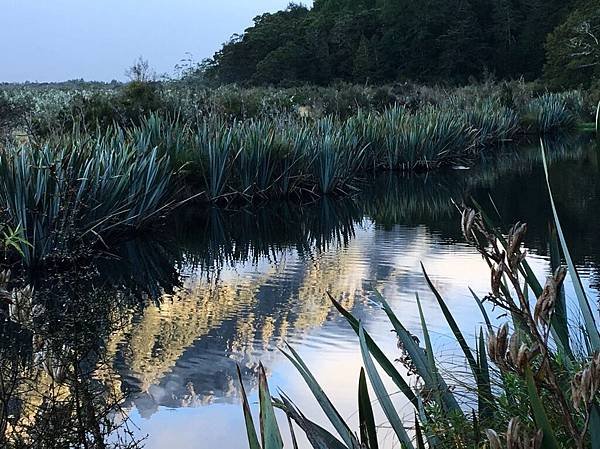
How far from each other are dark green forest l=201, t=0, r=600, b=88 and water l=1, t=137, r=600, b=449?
31.0m

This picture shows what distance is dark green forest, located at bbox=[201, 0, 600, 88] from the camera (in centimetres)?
3866

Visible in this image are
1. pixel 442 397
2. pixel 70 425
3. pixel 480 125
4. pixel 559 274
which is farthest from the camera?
pixel 480 125

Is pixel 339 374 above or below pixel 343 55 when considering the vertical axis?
below

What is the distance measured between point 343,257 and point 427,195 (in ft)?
10.2

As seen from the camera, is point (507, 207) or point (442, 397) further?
point (507, 207)

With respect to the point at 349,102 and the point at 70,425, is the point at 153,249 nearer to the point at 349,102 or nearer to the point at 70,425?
the point at 70,425

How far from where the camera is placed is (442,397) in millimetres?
1506

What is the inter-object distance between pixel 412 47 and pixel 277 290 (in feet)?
127

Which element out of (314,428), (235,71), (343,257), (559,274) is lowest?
(343,257)

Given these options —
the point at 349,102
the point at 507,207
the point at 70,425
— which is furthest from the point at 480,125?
the point at 70,425

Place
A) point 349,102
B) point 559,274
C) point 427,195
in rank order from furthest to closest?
point 349,102
point 427,195
point 559,274

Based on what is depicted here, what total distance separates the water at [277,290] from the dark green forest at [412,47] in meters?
31.0

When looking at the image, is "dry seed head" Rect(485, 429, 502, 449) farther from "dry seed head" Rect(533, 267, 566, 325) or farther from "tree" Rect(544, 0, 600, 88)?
"tree" Rect(544, 0, 600, 88)

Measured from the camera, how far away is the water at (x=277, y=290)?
2352mm
